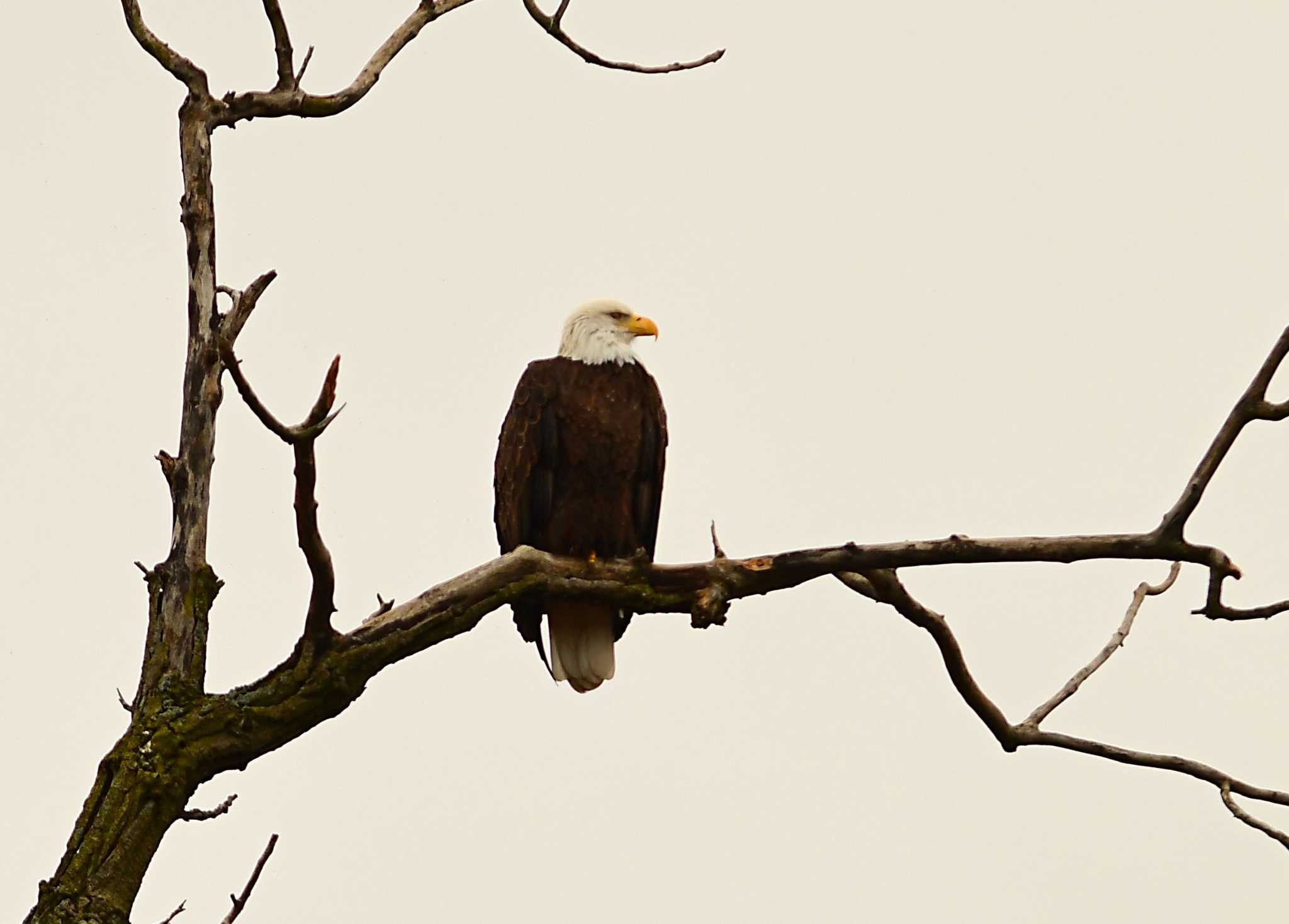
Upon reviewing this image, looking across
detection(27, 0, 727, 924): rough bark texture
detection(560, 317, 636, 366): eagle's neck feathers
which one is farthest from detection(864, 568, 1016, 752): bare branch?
detection(560, 317, 636, 366): eagle's neck feathers

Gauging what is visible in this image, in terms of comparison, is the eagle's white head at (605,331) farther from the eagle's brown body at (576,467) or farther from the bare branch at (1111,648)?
the bare branch at (1111,648)

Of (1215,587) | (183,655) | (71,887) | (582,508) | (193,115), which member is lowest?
(71,887)

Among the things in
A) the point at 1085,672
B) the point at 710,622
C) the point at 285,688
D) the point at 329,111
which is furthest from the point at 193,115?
the point at 1085,672

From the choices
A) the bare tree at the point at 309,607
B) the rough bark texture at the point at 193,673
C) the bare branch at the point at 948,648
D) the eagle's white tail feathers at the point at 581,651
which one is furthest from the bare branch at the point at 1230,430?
the eagle's white tail feathers at the point at 581,651

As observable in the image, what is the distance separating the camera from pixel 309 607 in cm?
381

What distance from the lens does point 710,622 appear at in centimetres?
421

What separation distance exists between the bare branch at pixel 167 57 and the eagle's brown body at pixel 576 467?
5.91ft

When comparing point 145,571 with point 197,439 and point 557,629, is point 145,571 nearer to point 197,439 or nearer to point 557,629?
point 197,439

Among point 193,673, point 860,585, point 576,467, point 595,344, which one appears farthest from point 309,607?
point 595,344

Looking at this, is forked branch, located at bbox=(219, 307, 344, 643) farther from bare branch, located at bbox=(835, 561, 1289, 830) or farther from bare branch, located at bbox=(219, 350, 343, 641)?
bare branch, located at bbox=(835, 561, 1289, 830)

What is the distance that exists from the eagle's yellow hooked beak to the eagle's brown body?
0.30 metres

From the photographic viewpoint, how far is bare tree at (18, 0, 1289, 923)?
3.75 m

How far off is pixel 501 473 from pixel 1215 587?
279 cm

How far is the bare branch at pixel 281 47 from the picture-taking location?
180 inches
